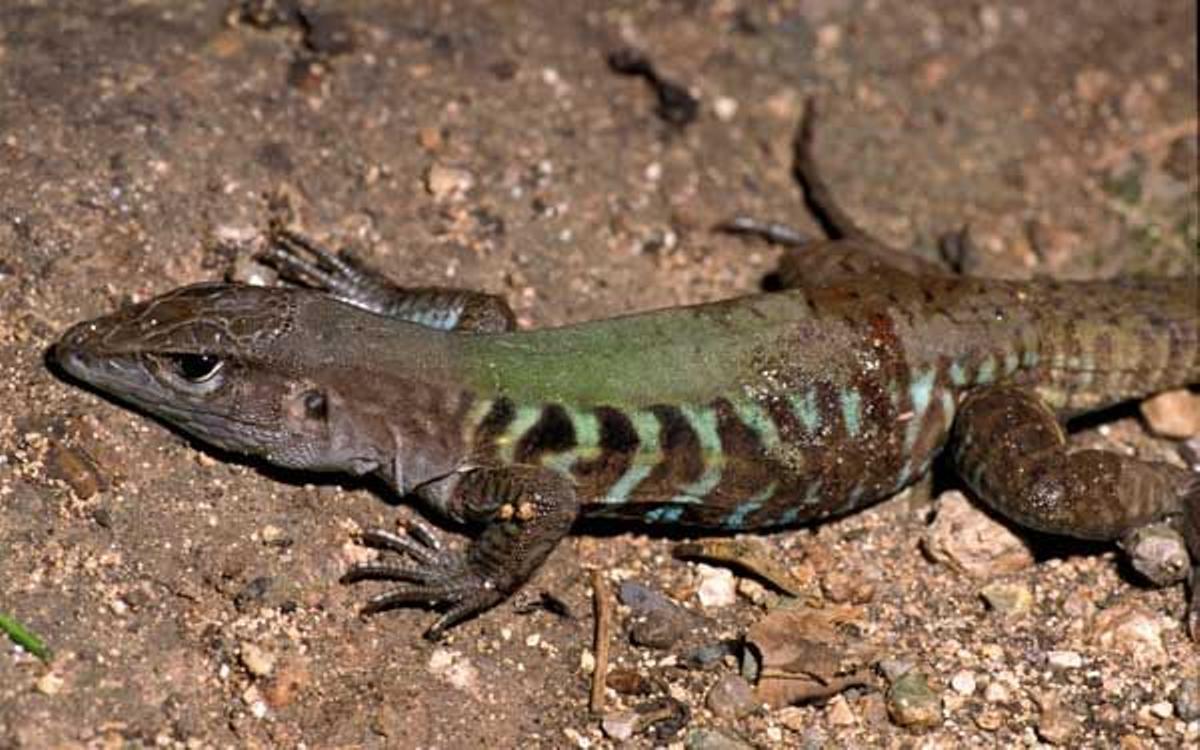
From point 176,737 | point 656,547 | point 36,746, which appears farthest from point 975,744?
point 36,746

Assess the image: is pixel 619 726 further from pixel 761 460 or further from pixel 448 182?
pixel 448 182

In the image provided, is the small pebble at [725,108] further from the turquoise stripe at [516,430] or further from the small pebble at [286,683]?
the small pebble at [286,683]

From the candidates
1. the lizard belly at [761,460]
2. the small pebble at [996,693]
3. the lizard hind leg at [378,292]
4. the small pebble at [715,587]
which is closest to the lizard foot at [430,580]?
the lizard belly at [761,460]

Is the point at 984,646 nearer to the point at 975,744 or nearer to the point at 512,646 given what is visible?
the point at 975,744

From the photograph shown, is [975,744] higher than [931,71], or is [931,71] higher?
[931,71]

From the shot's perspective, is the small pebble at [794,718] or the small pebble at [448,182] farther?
the small pebble at [448,182]

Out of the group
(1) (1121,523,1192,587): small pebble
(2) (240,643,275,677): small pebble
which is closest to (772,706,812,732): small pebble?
(1) (1121,523,1192,587): small pebble

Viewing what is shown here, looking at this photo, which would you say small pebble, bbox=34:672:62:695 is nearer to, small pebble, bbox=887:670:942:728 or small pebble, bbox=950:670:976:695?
small pebble, bbox=887:670:942:728
